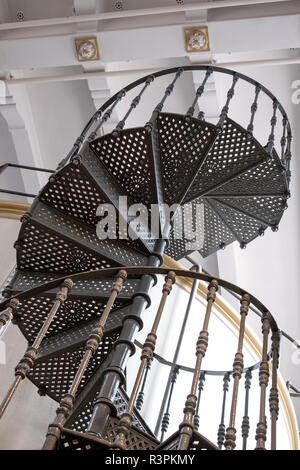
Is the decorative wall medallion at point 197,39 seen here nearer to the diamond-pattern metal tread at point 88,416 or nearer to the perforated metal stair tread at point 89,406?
the perforated metal stair tread at point 89,406

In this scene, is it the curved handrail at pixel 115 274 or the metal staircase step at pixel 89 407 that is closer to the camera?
the curved handrail at pixel 115 274

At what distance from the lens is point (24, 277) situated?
493cm

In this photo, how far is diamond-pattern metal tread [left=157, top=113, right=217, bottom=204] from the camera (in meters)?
5.09

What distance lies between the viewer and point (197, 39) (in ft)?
23.3

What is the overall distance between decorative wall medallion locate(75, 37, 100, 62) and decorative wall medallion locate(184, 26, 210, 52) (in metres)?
1.02

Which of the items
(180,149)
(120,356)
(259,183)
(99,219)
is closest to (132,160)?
(180,149)

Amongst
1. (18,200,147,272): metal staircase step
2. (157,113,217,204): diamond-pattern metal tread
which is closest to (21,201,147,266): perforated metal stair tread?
(18,200,147,272): metal staircase step

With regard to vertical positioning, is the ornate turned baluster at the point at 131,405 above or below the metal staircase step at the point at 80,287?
below

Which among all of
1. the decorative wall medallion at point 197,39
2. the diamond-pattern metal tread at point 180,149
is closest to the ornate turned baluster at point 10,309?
the diamond-pattern metal tread at point 180,149

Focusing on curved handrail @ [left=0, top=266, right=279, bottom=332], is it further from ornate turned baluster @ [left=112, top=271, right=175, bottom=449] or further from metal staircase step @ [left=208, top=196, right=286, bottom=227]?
metal staircase step @ [left=208, top=196, right=286, bottom=227]

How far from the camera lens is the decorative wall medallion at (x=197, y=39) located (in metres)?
7.08

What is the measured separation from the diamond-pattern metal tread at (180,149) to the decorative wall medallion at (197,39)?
2344 millimetres

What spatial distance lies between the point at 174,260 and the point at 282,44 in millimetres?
2599

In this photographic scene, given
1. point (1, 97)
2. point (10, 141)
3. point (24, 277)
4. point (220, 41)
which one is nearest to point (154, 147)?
point (24, 277)
